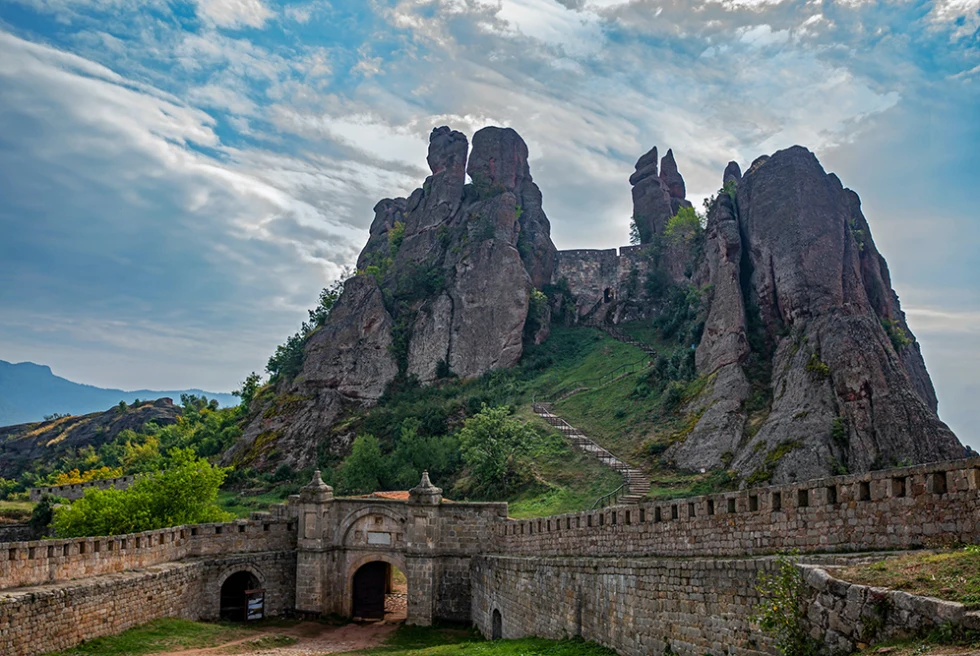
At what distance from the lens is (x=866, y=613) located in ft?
27.0

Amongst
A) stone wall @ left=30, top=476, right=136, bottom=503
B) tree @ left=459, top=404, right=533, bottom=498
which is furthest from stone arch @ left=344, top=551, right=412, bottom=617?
stone wall @ left=30, top=476, right=136, bottom=503

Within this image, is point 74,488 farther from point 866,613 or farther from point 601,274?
point 866,613

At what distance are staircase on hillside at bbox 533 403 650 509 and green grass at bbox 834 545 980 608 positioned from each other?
25849 millimetres

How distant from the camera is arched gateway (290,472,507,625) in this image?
31.2 meters

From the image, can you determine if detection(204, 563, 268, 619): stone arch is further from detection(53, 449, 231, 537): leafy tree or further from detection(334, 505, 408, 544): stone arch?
detection(53, 449, 231, 537): leafy tree

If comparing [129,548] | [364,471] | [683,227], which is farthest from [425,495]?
[683,227]

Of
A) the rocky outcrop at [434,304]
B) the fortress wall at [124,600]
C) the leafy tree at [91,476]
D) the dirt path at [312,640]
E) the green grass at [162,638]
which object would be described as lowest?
the dirt path at [312,640]

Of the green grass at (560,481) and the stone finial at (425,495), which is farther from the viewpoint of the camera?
the green grass at (560,481)

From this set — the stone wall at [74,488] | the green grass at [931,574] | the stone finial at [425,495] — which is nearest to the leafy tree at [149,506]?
the stone finial at [425,495]

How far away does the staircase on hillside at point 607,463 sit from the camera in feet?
120

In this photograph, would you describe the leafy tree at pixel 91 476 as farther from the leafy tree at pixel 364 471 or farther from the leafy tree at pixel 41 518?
the leafy tree at pixel 364 471

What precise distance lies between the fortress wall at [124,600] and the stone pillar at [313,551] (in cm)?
103

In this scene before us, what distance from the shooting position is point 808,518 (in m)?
12.9

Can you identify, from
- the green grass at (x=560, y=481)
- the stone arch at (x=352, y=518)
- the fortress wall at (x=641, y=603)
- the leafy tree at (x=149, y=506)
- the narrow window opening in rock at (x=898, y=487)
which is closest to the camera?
the narrow window opening in rock at (x=898, y=487)
